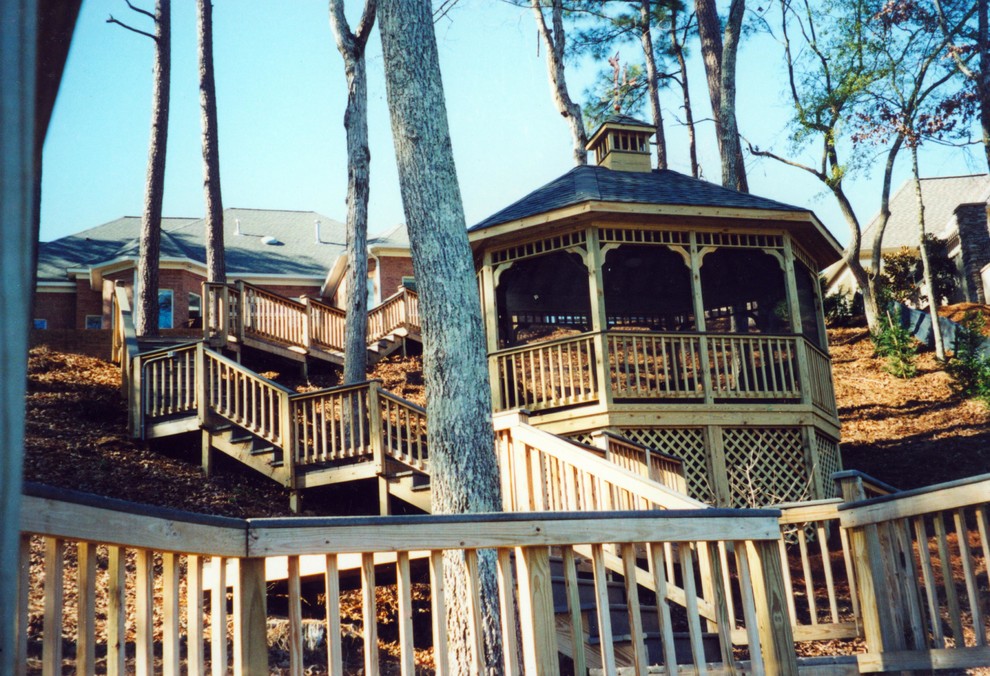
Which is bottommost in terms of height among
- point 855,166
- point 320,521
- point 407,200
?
point 320,521

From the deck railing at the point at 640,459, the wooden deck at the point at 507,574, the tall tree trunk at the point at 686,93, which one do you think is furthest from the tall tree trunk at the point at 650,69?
the wooden deck at the point at 507,574

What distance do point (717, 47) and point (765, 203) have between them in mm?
10239

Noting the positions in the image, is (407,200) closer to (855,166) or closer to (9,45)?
(9,45)

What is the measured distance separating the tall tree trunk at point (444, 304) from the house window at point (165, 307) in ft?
78.1

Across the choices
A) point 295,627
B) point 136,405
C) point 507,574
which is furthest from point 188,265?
point 295,627

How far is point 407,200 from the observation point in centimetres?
744

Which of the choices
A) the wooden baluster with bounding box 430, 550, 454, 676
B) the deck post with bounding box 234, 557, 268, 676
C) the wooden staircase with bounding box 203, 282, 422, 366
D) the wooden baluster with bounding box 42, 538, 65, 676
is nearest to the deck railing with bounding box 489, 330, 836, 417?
the wooden staircase with bounding box 203, 282, 422, 366

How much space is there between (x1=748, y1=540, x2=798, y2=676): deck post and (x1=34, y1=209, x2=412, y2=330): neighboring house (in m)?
25.9

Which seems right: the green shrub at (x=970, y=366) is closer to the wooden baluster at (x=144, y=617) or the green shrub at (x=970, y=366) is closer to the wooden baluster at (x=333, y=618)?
the wooden baluster at (x=333, y=618)

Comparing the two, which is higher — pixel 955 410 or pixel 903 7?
pixel 903 7

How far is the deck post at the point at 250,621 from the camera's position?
333 centimetres

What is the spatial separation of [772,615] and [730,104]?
797 inches

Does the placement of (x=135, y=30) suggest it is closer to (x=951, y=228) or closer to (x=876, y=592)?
(x=876, y=592)

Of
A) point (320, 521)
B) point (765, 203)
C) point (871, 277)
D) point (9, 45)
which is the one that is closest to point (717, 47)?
point (871, 277)
